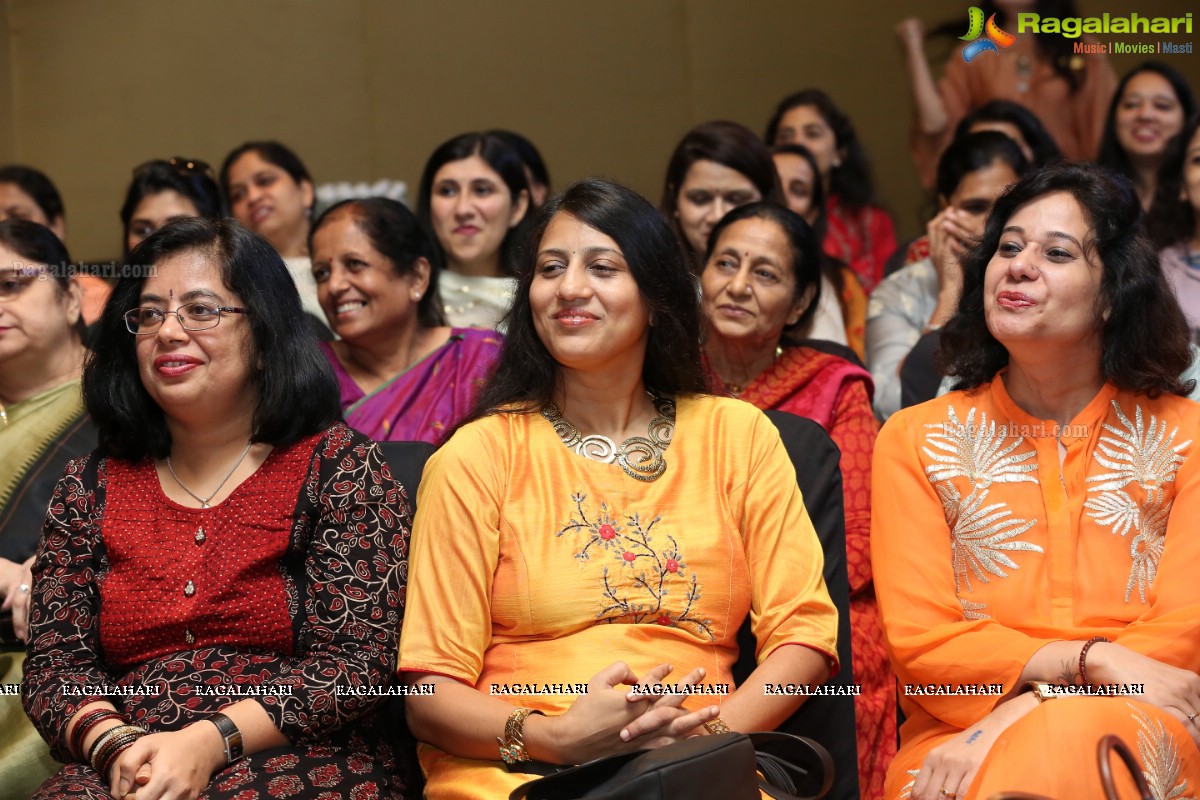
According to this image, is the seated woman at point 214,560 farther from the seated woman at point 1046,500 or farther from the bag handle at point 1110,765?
the bag handle at point 1110,765

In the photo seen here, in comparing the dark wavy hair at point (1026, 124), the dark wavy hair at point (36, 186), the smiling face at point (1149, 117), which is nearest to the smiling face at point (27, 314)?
the dark wavy hair at point (36, 186)

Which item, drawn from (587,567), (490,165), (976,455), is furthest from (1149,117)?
(587,567)

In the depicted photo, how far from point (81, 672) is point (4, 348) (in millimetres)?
1052

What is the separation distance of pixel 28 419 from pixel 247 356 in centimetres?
82

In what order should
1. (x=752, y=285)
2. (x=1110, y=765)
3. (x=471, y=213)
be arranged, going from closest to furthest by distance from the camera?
(x=1110, y=765) < (x=752, y=285) < (x=471, y=213)

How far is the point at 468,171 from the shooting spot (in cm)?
392

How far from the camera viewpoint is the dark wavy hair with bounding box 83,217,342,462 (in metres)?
2.31

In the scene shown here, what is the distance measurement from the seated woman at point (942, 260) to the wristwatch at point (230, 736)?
2.01 meters

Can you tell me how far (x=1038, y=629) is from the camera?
7.09 feet

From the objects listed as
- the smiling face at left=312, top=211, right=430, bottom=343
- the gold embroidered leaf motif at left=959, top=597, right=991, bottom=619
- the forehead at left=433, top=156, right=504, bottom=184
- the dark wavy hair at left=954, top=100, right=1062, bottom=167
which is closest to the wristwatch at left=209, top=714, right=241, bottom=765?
the gold embroidered leaf motif at left=959, top=597, right=991, bottom=619

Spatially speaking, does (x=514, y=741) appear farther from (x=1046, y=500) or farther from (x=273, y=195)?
(x=273, y=195)

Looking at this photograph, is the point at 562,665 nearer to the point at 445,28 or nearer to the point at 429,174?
the point at 429,174

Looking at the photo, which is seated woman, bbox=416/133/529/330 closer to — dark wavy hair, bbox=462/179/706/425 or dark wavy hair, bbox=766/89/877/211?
dark wavy hair, bbox=766/89/877/211

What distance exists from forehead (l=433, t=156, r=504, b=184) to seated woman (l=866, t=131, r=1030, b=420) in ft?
3.79
